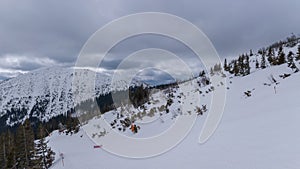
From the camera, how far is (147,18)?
7043 mm

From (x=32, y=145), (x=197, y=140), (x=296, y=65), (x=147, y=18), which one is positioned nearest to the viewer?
(x=147, y=18)

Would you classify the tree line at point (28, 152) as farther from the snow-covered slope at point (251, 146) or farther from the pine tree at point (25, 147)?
the snow-covered slope at point (251, 146)

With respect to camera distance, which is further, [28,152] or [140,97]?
[140,97]

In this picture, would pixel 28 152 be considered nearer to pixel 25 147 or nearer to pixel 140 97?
pixel 25 147

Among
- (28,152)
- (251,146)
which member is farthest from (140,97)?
(251,146)

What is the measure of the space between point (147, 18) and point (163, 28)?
598 millimetres

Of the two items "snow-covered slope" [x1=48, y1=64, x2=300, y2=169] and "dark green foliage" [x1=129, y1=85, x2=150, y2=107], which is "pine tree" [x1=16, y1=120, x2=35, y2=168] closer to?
"dark green foliage" [x1=129, y1=85, x2=150, y2=107]

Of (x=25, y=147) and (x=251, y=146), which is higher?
(x=251, y=146)

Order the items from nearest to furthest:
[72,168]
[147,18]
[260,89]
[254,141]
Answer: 1. [254,141]
2. [147,18]
3. [72,168]
4. [260,89]

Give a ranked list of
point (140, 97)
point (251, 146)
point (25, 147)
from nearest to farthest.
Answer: point (251, 146), point (25, 147), point (140, 97)

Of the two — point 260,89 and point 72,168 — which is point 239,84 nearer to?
point 260,89

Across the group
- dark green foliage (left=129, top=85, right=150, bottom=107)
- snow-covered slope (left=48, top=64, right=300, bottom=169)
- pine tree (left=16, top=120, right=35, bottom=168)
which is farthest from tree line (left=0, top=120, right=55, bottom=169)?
snow-covered slope (left=48, top=64, right=300, bottom=169)

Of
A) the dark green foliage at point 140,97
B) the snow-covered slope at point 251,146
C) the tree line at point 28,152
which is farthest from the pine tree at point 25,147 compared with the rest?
the snow-covered slope at point 251,146

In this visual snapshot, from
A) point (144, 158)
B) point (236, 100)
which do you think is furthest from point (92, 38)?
point (236, 100)
